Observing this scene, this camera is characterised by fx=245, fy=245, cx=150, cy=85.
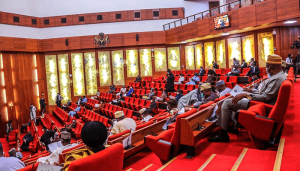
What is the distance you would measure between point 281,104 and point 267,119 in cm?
18

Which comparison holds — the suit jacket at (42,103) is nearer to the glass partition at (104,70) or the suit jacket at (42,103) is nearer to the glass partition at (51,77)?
the glass partition at (51,77)

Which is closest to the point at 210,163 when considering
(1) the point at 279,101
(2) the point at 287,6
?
(1) the point at 279,101

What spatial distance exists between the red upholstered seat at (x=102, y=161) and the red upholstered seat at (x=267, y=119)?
1.33 meters

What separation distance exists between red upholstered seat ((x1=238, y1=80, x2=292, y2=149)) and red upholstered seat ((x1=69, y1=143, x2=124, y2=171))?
1.33 meters

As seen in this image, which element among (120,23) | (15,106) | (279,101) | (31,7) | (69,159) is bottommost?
(15,106)

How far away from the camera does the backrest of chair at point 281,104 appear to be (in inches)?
81.5

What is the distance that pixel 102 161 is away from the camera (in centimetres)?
143

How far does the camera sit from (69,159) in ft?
5.10

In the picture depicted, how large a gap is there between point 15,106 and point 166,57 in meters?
8.89

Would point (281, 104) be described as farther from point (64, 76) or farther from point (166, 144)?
point (64, 76)

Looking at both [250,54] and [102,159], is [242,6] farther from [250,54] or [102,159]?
[102,159]

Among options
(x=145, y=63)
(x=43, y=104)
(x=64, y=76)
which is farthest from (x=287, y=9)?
(x=43, y=104)

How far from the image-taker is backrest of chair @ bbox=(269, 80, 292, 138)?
2.07 m

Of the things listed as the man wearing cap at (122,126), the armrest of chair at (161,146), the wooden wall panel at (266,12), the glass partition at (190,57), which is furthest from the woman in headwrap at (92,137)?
the glass partition at (190,57)
